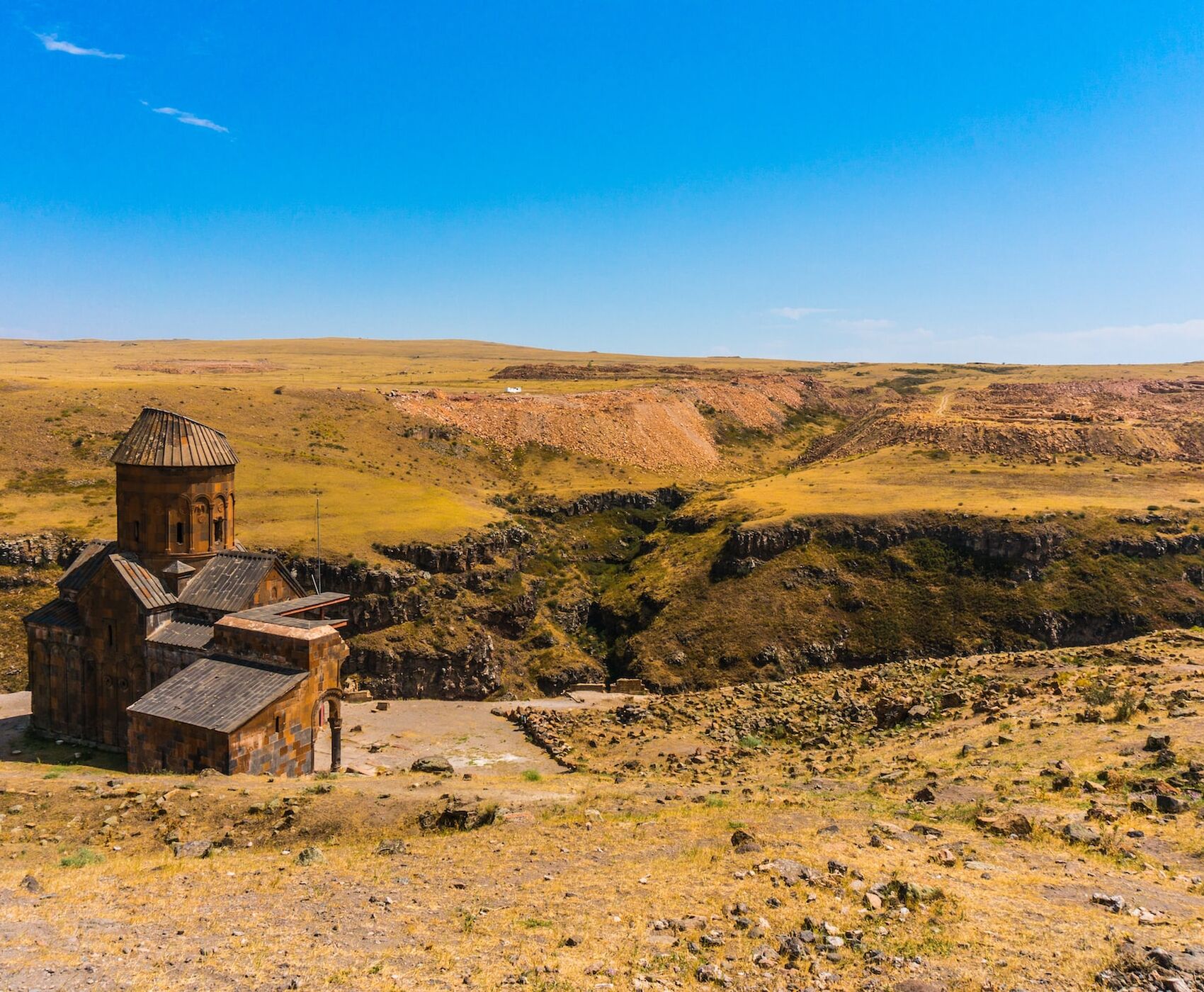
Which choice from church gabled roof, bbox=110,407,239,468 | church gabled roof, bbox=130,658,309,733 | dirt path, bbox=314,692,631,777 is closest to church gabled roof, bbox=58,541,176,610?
church gabled roof, bbox=110,407,239,468

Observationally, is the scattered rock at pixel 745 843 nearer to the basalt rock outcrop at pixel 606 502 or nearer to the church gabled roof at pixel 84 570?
the church gabled roof at pixel 84 570

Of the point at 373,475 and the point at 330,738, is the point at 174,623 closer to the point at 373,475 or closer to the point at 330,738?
the point at 330,738

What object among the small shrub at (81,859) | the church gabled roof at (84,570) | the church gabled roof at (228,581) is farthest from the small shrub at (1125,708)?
the church gabled roof at (84,570)

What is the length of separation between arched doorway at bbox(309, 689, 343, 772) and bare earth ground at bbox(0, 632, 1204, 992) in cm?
188

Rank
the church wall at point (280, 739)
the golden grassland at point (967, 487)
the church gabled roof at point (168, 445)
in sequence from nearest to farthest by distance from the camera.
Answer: the church wall at point (280, 739), the church gabled roof at point (168, 445), the golden grassland at point (967, 487)

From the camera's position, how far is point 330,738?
87.9ft

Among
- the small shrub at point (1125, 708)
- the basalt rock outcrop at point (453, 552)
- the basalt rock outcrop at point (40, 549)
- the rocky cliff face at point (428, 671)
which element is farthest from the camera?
the basalt rock outcrop at point (453, 552)

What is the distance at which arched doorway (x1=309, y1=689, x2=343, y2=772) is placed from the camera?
24141 mm

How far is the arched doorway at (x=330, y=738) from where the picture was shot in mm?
24141

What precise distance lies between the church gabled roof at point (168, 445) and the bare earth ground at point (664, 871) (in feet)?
33.3

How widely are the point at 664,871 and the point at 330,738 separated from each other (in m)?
16.6

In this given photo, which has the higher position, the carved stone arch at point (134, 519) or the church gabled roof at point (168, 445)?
the church gabled roof at point (168, 445)

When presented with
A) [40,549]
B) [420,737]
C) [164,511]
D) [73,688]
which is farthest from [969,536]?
[40,549]

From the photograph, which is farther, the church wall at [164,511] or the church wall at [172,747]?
the church wall at [164,511]
